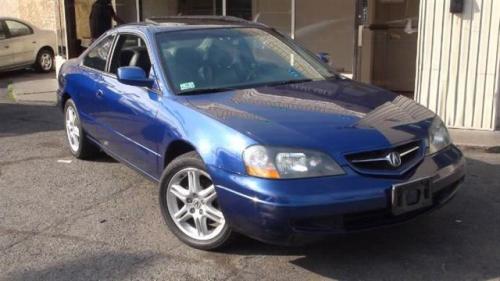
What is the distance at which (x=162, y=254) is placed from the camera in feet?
13.8

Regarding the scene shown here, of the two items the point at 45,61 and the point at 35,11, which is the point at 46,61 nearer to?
the point at 45,61

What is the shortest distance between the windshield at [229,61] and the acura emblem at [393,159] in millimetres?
1383

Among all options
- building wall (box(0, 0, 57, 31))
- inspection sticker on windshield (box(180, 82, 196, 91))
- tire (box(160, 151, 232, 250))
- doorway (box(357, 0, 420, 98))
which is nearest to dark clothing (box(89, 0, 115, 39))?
building wall (box(0, 0, 57, 31))

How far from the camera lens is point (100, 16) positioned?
1184cm

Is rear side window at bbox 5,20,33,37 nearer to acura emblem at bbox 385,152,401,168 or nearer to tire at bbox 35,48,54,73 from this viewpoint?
tire at bbox 35,48,54,73

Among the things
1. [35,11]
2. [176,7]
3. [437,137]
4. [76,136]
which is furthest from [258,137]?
[35,11]

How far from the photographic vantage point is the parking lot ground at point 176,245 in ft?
12.8

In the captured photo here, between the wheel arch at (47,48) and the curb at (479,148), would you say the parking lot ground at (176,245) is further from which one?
the wheel arch at (47,48)

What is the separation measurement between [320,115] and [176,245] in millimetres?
1390

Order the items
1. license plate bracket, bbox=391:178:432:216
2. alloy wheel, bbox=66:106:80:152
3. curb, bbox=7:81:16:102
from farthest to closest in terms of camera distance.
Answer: curb, bbox=7:81:16:102, alloy wheel, bbox=66:106:80:152, license plate bracket, bbox=391:178:432:216

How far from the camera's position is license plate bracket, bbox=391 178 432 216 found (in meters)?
3.65

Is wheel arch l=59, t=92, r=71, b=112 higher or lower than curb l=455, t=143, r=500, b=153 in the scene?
higher

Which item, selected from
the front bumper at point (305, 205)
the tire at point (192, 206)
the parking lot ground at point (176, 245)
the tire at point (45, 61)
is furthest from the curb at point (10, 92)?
the front bumper at point (305, 205)

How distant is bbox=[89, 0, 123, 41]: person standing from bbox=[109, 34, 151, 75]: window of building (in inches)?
254
